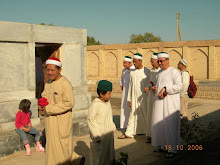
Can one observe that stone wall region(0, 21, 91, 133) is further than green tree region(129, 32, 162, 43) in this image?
No

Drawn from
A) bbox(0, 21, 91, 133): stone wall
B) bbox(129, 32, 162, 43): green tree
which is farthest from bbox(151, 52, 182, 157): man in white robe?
bbox(129, 32, 162, 43): green tree

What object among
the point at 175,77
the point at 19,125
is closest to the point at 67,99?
the point at 19,125

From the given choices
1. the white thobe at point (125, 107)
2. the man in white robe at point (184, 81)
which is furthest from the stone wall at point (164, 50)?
the white thobe at point (125, 107)

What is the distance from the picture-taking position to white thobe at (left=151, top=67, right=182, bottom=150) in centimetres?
495

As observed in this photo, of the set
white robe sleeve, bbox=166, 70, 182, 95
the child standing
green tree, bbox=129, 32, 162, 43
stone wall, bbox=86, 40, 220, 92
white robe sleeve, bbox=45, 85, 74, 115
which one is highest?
green tree, bbox=129, 32, 162, 43

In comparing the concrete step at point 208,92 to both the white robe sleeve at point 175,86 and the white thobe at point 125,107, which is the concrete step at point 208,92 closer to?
the white thobe at point 125,107

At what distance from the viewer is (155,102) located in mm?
5168

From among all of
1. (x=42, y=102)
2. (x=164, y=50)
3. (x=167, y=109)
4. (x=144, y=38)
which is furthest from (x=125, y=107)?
(x=144, y=38)

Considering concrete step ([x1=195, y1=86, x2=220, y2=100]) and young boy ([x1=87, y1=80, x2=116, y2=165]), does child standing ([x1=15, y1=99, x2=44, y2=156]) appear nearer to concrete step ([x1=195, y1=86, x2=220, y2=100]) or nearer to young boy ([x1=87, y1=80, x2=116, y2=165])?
young boy ([x1=87, y1=80, x2=116, y2=165])

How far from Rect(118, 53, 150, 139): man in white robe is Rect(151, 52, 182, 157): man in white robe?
1139 mm

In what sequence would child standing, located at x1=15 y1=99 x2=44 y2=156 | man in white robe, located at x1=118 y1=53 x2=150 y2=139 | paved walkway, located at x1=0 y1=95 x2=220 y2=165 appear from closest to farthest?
paved walkway, located at x1=0 y1=95 x2=220 y2=165 < child standing, located at x1=15 y1=99 x2=44 y2=156 < man in white robe, located at x1=118 y1=53 x2=150 y2=139

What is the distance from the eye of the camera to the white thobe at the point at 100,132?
144 inches

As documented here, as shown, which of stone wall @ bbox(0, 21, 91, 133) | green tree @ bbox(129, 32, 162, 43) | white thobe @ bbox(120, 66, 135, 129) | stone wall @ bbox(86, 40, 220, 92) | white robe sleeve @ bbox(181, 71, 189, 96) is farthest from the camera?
green tree @ bbox(129, 32, 162, 43)

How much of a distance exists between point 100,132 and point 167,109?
5.64 feet
